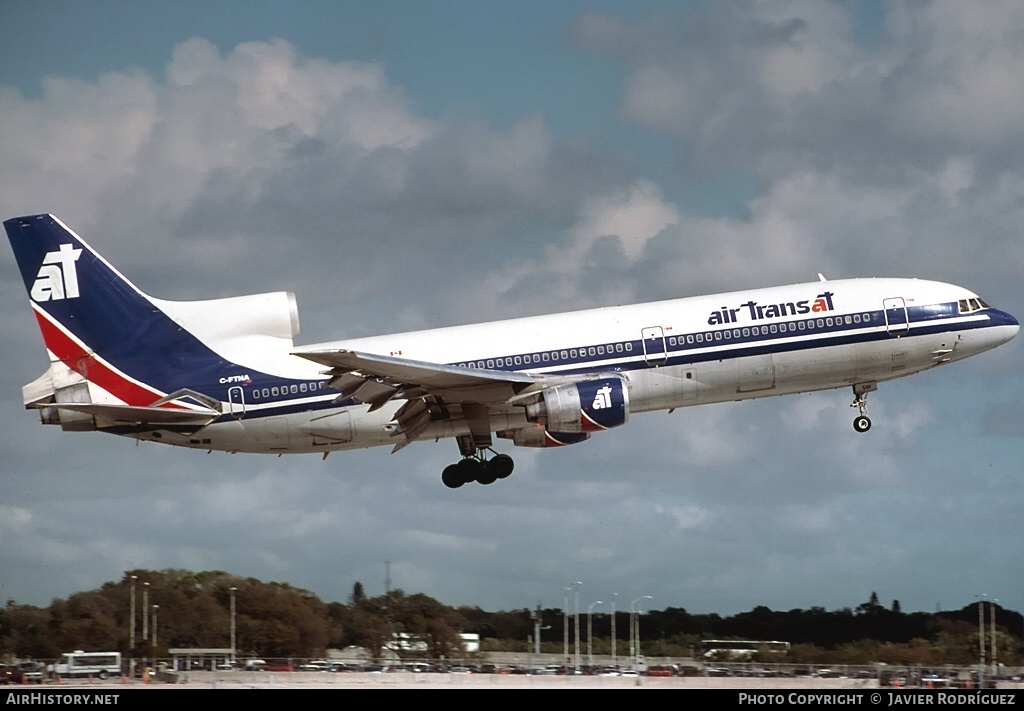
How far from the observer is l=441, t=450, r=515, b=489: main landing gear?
57.2 metres

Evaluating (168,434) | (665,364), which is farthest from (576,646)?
(168,434)

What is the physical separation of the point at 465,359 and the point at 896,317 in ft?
51.5

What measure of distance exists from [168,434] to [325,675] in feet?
34.6

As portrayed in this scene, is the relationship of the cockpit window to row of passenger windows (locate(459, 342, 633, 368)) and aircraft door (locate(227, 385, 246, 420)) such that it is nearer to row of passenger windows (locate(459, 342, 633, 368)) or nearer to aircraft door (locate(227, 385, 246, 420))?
row of passenger windows (locate(459, 342, 633, 368))

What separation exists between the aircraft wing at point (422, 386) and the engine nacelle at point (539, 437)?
230cm

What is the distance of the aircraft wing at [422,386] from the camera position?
164ft

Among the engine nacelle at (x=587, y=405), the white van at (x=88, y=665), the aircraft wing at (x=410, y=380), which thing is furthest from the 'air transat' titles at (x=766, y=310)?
the white van at (x=88, y=665)

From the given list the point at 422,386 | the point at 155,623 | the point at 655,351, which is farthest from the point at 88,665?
the point at 655,351

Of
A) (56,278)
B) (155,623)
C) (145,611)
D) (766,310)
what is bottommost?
(155,623)

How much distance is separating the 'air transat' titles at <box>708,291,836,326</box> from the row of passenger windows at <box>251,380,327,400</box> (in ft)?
46.8

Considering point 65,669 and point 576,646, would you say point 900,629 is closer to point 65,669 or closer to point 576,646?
point 576,646

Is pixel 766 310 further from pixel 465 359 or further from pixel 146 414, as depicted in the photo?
pixel 146 414

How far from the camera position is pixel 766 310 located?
2132 inches

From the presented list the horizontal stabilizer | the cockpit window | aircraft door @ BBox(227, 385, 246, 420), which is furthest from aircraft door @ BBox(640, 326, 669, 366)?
the horizontal stabilizer
